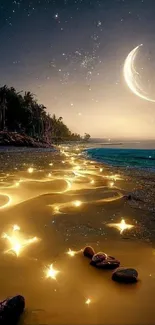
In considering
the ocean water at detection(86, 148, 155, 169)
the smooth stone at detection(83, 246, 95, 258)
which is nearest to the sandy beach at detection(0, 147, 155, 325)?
the smooth stone at detection(83, 246, 95, 258)

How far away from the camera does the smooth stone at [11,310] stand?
207cm

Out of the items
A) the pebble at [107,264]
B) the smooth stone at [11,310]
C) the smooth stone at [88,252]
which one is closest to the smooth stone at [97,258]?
the pebble at [107,264]

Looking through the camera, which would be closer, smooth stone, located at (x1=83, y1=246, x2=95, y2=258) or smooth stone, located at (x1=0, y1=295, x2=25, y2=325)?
smooth stone, located at (x1=0, y1=295, x2=25, y2=325)

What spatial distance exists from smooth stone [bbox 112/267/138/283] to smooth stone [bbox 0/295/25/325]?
1.10m

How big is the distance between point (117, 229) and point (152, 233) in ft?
2.06

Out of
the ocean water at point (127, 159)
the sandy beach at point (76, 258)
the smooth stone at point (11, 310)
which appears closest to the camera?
the smooth stone at point (11, 310)

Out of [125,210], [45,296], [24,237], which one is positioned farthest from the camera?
[125,210]

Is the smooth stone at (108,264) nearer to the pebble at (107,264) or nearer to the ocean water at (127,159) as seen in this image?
the pebble at (107,264)

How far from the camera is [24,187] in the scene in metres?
7.74

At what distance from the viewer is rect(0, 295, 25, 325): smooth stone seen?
6.78 ft

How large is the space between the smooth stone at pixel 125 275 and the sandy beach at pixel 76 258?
66mm

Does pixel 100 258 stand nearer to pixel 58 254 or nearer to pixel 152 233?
pixel 58 254

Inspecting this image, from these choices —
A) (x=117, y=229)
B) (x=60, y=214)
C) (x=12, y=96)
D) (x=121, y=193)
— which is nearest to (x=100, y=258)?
(x=117, y=229)

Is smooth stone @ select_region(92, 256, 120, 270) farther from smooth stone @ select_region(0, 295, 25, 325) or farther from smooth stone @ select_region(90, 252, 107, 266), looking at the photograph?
smooth stone @ select_region(0, 295, 25, 325)
